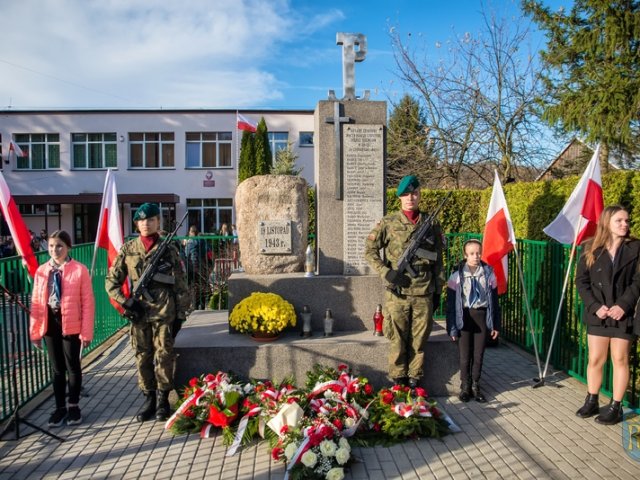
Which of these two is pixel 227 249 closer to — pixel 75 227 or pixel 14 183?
pixel 75 227

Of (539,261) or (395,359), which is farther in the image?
(539,261)

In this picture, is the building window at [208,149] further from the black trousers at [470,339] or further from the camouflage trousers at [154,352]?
the black trousers at [470,339]

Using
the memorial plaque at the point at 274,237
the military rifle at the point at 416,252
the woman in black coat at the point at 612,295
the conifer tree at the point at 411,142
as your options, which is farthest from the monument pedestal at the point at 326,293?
the conifer tree at the point at 411,142

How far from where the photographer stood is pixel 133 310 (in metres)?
4.52

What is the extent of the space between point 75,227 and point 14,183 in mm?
3850

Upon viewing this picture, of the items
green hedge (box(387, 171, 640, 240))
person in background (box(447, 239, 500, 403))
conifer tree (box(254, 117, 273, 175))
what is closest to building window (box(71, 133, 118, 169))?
conifer tree (box(254, 117, 273, 175))

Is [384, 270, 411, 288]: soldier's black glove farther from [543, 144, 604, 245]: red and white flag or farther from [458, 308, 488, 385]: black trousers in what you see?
[543, 144, 604, 245]: red and white flag

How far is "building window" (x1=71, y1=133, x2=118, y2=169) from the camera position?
26.3 meters

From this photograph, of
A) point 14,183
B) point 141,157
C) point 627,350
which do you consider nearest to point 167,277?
point 627,350

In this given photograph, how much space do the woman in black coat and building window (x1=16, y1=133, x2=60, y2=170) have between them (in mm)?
Result: 27624

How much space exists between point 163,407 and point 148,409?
6.0 inches

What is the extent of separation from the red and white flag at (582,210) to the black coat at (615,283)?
103cm

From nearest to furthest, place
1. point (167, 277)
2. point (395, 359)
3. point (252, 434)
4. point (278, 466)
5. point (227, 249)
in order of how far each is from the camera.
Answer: point (278, 466) → point (252, 434) → point (167, 277) → point (395, 359) → point (227, 249)

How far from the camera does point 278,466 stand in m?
3.83
